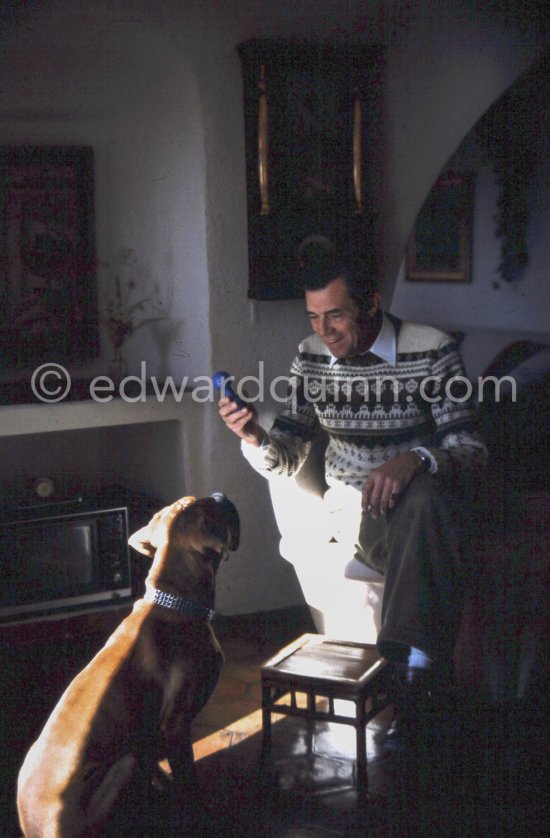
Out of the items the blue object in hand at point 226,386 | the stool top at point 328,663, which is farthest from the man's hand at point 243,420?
the stool top at point 328,663

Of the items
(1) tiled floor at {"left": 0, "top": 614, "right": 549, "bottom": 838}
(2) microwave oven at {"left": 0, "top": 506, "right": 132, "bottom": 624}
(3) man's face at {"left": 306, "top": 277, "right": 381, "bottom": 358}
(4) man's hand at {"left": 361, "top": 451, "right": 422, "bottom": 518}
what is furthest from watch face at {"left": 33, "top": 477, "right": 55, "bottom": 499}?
(4) man's hand at {"left": 361, "top": 451, "right": 422, "bottom": 518}

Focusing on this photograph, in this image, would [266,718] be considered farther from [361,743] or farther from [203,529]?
[203,529]

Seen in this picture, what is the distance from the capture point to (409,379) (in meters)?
2.86

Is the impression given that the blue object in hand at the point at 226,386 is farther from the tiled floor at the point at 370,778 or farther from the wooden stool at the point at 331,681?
the tiled floor at the point at 370,778

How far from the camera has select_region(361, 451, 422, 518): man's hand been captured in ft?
8.21

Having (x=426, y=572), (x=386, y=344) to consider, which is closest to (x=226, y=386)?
(x=386, y=344)

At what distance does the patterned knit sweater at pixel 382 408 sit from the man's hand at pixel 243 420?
0.04 metres

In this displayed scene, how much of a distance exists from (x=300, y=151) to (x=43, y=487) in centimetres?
158

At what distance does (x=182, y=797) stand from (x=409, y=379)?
130cm

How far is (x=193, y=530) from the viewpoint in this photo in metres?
2.30

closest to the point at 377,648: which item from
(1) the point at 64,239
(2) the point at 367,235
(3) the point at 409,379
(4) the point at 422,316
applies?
(3) the point at 409,379

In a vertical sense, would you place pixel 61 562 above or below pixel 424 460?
below

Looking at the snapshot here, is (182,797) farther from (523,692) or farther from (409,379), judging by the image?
(409,379)

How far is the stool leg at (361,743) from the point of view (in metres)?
2.37
